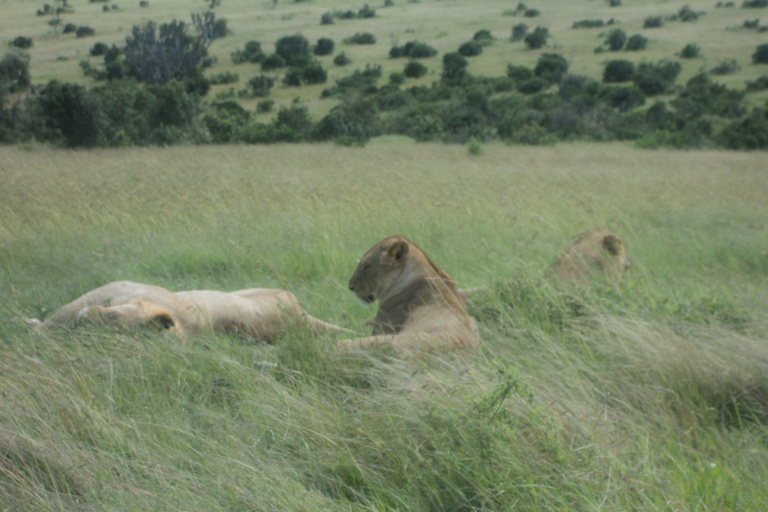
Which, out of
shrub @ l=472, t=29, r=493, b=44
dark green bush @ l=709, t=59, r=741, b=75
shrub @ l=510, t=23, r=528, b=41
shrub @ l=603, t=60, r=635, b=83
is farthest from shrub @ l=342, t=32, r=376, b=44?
dark green bush @ l=709, t=59, r=741, b=75

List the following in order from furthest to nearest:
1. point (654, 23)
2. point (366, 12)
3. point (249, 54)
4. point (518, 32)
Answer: point (518, 32) < point (366, 12) < point (654, 23) < point (249, 54)

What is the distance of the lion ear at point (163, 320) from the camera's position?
14.1 ft

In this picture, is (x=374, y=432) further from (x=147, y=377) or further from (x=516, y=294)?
(x=516, y=294)

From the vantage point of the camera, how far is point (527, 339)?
4.43m

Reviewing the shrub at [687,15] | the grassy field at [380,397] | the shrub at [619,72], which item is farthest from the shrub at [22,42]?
the shrub at [687,15]

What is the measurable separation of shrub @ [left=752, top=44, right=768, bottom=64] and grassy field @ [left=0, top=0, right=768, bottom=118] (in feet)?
1.84

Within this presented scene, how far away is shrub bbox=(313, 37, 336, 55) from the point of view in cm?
5234

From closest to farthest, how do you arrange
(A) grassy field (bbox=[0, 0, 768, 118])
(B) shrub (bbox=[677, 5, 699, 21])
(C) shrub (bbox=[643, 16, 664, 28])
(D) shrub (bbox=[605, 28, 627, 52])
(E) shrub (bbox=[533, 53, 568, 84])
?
(A) grassy field (bbox=[0, 0, 768, 118]) → (E) shrub (bbox=[533, 53, 568, 84]) → (D) shrub (bbox=[605, 28, 627, 52]) → (C) shrub (bbox=[643, 16, 664, 28]) → (B) shrub (bbox=[677, 5, 699, 21])

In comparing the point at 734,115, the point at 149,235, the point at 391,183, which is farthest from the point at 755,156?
the point at 149,235

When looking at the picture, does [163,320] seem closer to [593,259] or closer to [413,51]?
[593,259]

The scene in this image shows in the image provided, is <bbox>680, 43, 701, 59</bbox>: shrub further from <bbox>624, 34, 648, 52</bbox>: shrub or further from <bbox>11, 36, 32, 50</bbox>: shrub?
<bbox>11, 36, 32, 50</bbox>: shrub

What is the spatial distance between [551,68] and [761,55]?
12.7 m

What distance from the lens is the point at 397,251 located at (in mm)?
5047

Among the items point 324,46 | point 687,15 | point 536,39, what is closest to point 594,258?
point 324,46
